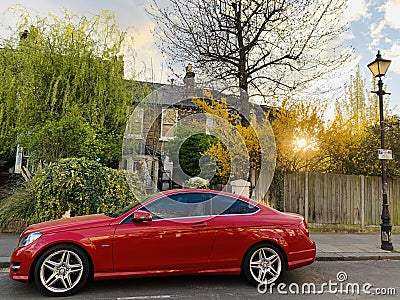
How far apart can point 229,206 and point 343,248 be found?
4.33 meters

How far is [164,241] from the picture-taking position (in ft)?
15.1

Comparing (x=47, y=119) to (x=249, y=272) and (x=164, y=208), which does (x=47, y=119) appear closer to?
(x=164, y=208)

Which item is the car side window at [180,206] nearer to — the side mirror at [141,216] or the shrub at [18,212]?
the side mirror at [141,216]

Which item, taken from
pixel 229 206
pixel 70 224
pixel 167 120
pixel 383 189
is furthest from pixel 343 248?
pixel 167 120

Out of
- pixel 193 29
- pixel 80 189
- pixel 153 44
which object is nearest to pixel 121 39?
pixel 153 44

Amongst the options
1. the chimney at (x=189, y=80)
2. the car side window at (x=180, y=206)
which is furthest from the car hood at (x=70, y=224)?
the chimney at (x=189, y=80)

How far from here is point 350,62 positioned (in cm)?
1105

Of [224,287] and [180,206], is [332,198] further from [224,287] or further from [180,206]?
[180,206]

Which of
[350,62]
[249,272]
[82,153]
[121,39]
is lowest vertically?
[249,272]

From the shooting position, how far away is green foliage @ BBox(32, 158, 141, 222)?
7895 millimetres

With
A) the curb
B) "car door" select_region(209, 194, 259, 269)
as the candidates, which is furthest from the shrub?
the curb

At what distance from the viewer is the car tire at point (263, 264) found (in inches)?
191

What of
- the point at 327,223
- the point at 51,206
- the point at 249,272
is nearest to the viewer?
the point at 249,272

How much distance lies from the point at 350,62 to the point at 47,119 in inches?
404
